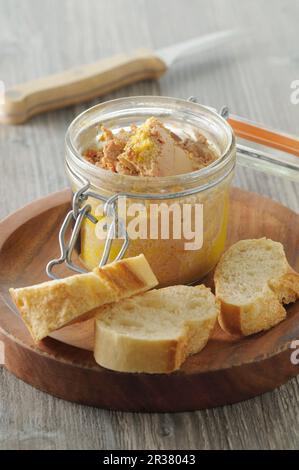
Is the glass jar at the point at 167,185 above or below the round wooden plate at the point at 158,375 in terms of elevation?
above

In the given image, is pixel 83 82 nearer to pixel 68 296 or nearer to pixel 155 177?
pixel 155 177

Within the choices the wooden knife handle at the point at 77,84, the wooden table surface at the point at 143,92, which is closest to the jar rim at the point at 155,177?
the wooden table surface at the point at 143,92

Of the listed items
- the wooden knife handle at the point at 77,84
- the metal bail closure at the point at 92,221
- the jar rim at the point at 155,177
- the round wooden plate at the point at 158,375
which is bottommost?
the round wooden plate at the point at 158,375

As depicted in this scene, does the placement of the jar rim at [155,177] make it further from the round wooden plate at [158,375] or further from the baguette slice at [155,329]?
the round wooden plate at [158,375]

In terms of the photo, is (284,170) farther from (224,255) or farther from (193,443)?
(193,443)
